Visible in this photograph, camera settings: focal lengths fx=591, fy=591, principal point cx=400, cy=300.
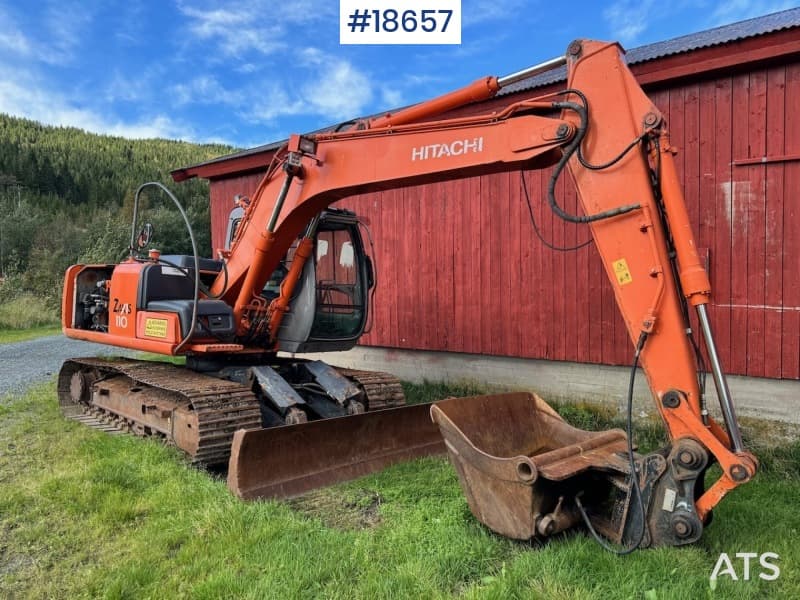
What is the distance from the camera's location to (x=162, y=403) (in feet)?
16.9

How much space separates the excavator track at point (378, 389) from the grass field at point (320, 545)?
2.99 ft

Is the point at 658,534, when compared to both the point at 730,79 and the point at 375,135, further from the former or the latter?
the point at 730,79

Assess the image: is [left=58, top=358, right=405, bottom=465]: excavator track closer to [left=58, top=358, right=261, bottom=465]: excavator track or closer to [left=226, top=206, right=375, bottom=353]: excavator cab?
[left=58, top=358, right=261, bottom=465]: excavator track

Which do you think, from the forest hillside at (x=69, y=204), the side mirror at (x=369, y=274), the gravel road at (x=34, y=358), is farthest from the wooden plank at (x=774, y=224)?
the forest hillside at (x=69, y=204)

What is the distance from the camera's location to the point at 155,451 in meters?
4.81

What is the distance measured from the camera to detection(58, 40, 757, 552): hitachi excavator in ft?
9.69

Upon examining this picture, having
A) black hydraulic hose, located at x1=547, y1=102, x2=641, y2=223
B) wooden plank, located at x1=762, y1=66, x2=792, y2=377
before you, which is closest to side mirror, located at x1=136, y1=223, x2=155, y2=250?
black hydraulic hose, located at x1=547, y1=102, x2=641, y2=223

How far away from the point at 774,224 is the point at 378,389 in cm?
382

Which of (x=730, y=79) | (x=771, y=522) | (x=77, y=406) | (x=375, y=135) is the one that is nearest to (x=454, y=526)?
(x=771, y=522)

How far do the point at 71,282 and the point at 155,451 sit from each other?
2614 millimetres

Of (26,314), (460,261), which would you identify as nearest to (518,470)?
(460,261)

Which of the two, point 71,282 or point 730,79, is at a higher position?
point 730,79

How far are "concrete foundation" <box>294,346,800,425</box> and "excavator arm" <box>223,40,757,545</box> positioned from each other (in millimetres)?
2307

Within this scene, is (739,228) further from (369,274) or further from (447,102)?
(369,274)
